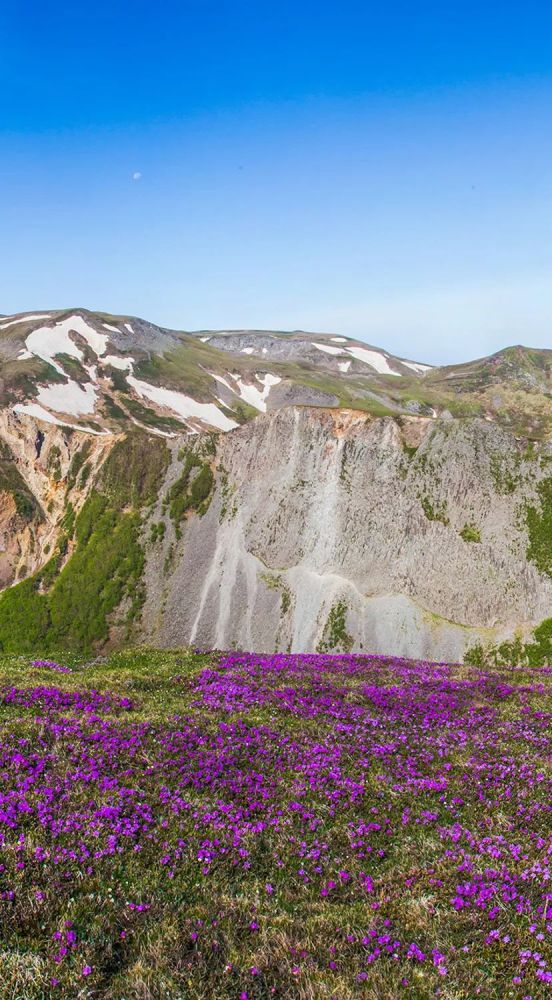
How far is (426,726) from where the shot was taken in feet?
58.4

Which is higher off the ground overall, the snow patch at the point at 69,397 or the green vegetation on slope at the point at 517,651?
the snow patch at the point at 69,397

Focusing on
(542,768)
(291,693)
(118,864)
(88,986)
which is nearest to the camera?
(88,986)

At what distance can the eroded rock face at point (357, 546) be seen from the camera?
55.6 meters

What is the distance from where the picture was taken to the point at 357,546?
6316cm

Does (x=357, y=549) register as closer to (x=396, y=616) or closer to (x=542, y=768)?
(x=396, y=616)

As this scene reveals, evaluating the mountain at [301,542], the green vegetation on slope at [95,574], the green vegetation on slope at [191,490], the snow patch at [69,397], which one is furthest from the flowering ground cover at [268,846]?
the snow patch at [69,397]

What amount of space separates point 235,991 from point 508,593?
51798 mm

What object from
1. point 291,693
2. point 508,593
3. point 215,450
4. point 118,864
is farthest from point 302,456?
point 118,864

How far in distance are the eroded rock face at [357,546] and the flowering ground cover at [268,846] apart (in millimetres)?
36915

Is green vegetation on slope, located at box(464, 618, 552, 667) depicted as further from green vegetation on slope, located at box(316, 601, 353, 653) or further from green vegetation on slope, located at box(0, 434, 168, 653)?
green vegetation on slope, located at box(0, 434, 168, 653)

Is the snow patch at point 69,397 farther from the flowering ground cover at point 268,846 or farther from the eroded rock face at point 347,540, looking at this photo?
the flowering ground cover at point 268,846

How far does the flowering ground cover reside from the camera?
7.69 meters

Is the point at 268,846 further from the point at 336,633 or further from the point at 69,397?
the point at 69,397

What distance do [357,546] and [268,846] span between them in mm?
52747
